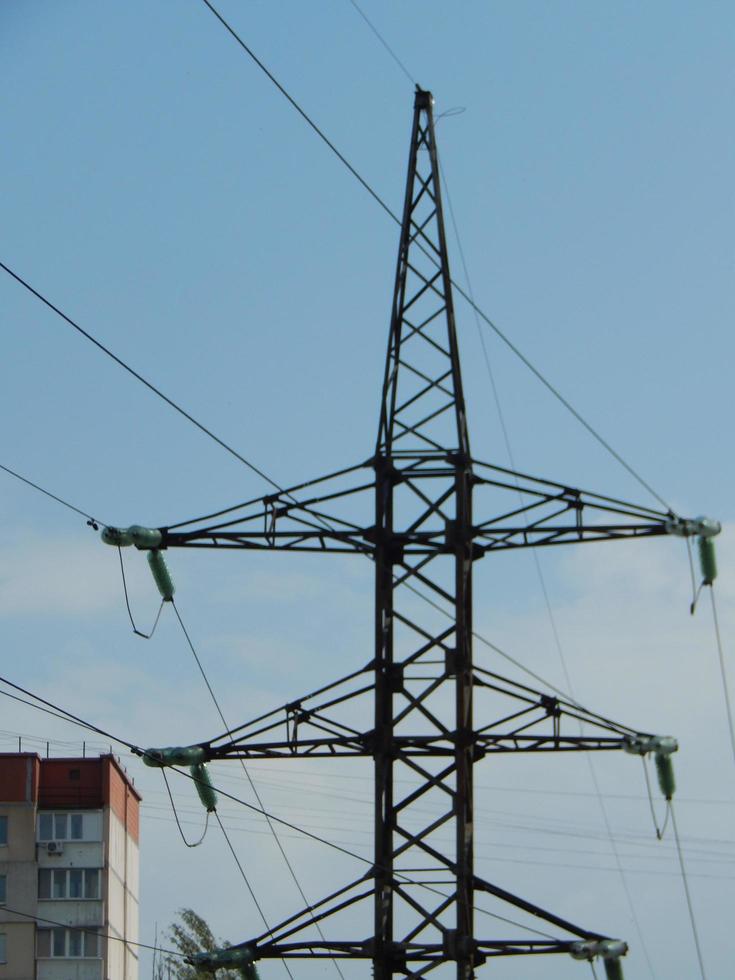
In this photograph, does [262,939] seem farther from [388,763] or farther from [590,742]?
[590,742]

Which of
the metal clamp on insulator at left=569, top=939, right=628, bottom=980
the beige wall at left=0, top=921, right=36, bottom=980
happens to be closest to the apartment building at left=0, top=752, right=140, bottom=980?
the beige wall at left=0, top=921, right=36, bottom=980

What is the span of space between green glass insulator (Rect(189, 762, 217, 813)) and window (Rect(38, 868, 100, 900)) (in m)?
62.2

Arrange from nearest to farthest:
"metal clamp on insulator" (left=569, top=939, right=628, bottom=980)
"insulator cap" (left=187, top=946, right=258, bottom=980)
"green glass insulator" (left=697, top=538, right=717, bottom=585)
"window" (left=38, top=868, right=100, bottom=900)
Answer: "metal clamp on insulator" (left=569, top=939, right=628, bottom=980) < "insulator cap" (left=187, top=946, right=258, bottom=980) < "green glass insulator" (left=697, top=538, right=717, bottom=585) < "window" (left=38, top=868, right=100, bottom=900)

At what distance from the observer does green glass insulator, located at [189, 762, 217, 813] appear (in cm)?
2667

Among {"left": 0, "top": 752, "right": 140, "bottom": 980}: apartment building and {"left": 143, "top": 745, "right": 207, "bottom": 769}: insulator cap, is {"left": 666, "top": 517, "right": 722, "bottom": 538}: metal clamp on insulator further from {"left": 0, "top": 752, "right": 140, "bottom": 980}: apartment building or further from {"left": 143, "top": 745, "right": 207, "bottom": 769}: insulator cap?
{"left": 0, "top": 752, "right": 140, "bottom": 980}: apartment building

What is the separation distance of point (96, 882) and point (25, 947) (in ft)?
14.0

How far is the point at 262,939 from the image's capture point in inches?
989

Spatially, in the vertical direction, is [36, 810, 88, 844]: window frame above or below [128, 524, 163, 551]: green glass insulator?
above

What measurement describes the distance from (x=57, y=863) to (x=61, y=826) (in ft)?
5.17

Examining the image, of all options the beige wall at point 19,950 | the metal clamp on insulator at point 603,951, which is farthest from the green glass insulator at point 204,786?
the beige wall at point 19,950

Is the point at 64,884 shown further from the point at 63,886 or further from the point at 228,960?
the point at 228,960

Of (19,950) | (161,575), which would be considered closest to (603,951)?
(161,575)

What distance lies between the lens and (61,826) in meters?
87.9

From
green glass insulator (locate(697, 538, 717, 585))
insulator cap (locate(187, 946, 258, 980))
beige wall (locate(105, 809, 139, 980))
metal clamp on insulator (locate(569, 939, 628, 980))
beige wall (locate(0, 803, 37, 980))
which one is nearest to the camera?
metal clamp on insulator (locate(569, 939, 628, 980))
